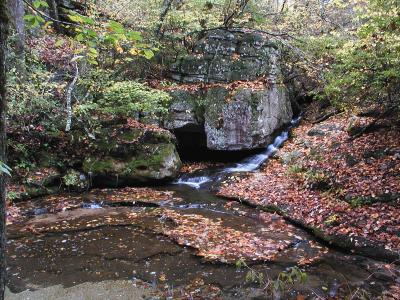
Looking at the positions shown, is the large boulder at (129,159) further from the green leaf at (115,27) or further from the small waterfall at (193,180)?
the green leaf at (115,27)

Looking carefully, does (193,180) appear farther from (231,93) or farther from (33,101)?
(33,101)

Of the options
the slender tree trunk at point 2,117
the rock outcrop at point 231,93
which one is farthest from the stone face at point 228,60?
the slender tree trunk at point 2,117

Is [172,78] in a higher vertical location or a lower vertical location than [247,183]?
higher

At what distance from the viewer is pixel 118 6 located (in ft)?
56.2

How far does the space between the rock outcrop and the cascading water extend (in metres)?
0.56

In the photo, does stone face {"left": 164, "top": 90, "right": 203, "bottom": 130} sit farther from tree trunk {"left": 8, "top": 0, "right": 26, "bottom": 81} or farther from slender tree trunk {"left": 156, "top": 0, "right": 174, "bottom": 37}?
tree trunk {"left": 8, "top": 0, "right": 26, "bottom": 81}

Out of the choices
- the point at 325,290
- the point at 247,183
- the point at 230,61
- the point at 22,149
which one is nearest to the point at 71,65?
the point at 22,149

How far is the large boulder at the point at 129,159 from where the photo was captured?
12008 mm

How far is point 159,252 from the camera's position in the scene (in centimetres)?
682

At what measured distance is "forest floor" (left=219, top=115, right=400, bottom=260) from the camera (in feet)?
23.9

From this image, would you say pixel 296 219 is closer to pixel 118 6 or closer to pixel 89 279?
pixel 89 279

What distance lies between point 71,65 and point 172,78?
15.0ft

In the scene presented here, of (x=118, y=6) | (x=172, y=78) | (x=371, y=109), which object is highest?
(x=118, y=6)

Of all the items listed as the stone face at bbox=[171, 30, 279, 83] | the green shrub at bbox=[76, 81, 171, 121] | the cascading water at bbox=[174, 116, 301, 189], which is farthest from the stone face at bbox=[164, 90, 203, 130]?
the cascading water at bbox=[174, 116, 301, 189]
